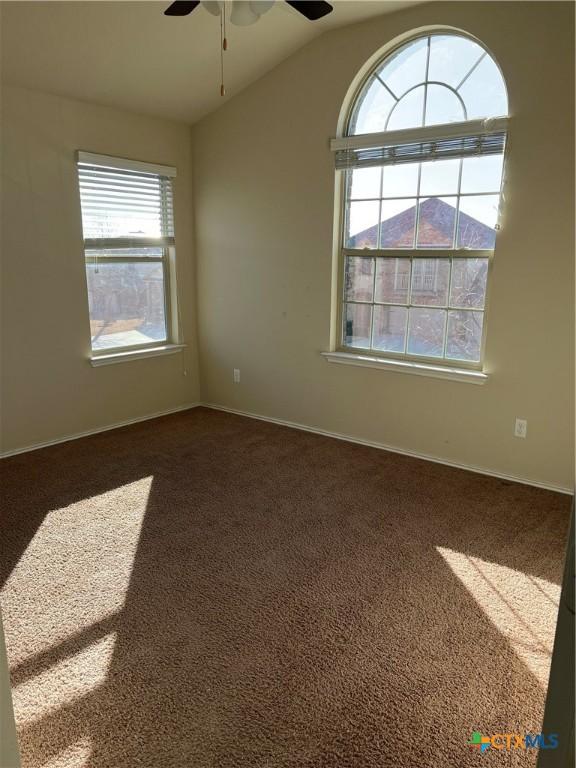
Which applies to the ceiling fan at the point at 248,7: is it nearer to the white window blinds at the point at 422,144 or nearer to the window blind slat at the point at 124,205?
the white window blinds at the point at 422,144

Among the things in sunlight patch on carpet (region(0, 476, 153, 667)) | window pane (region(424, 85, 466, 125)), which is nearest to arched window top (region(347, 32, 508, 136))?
window pane (region(424, 85, 466, 125))

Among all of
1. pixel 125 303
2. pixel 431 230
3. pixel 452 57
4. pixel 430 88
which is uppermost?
pixel 452 57

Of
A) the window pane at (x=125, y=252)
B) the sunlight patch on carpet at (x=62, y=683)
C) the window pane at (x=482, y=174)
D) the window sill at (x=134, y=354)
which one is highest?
the window pane at (x=482, y=174)

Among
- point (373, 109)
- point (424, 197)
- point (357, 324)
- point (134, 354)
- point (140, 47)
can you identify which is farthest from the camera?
point (134, 354)

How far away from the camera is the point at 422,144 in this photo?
136 inches

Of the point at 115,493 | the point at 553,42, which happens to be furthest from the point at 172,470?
the point at 553,42

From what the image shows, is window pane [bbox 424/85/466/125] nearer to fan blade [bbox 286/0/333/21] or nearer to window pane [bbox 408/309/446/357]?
window pane [bbox 408/309/446/357]

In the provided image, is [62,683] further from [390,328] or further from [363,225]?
[363,225]

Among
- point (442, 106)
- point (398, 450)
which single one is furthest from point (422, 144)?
point (398, 450)

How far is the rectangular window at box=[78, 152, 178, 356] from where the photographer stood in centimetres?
400

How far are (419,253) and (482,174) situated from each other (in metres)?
0.61

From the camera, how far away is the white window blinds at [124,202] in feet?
12.9

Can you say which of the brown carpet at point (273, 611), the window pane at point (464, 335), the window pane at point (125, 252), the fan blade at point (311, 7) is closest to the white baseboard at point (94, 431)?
the brown carpet at point (273, 611)

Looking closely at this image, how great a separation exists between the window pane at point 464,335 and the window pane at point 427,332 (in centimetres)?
6
